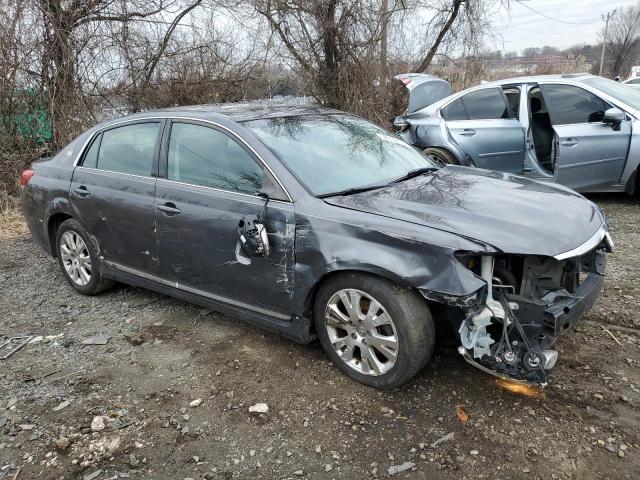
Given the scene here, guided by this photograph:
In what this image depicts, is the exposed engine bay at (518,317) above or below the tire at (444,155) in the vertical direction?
A: below

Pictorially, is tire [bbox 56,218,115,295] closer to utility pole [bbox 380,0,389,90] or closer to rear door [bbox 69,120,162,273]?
rear door [bbox 69,120,162,273]

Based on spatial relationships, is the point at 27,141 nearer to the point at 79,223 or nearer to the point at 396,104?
the point at 79,223

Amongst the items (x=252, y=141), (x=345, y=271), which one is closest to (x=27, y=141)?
(x=252, y=141)

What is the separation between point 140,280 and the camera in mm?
4039

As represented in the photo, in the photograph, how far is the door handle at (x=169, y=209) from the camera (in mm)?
3566

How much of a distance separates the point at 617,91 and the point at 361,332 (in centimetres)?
543

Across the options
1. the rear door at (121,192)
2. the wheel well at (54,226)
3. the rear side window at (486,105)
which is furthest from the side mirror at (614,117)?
the wheel well at (54,226)

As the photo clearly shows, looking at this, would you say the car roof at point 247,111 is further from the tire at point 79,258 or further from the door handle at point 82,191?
the tire at point 79,258

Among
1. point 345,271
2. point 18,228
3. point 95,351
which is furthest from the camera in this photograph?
point 18,228

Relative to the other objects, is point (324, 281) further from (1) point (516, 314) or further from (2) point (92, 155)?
(2) point (92, 155)

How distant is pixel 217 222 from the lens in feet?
10.9

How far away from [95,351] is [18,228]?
4.33 metres

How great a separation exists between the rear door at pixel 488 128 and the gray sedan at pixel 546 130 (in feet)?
0.04

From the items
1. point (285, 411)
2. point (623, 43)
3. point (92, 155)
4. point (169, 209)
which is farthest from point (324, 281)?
point (623, 43)
